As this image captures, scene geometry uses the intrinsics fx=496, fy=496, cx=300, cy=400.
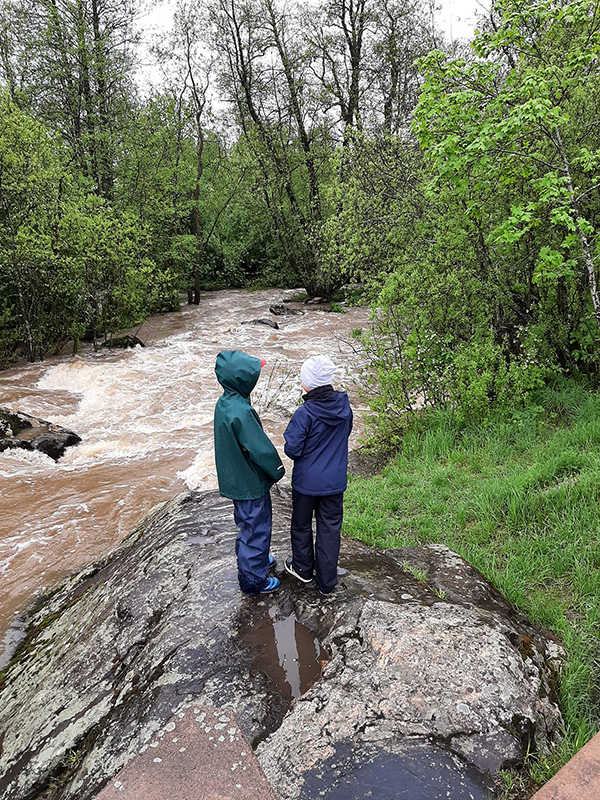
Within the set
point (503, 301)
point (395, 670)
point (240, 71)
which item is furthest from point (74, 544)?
point (240, 71)

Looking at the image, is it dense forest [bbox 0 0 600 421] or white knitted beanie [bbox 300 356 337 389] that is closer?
white knitted beanie [bbox 300 356 337 389]

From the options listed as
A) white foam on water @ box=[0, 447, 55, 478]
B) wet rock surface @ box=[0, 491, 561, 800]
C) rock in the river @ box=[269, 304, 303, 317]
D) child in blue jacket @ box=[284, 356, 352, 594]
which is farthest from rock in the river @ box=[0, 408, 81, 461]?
rock in the river @ box=[269, 304, 303, 317]

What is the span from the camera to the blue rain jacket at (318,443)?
326cm

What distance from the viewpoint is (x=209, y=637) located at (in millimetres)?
3012

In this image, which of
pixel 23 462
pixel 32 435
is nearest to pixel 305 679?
pixel 23 462

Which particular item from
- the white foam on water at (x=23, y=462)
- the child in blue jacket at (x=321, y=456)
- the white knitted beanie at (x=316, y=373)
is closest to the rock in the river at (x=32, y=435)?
the white foam on water at (x=23, y=462)

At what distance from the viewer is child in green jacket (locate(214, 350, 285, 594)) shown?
10.8 ft

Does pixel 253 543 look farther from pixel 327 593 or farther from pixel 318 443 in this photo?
pixel 318 443

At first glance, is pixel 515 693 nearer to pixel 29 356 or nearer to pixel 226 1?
pixel 29 356

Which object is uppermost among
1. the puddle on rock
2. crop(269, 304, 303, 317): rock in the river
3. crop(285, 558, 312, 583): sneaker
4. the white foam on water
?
crop(269, 304, 303, 317): rock in the river

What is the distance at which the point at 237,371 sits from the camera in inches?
130

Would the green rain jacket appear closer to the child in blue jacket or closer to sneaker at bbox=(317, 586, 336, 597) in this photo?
the child in blue jacket

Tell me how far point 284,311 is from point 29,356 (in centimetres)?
991

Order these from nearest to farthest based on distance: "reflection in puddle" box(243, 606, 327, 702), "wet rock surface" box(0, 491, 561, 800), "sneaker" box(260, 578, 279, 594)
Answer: "wet rock surface" box(0, 491, 561, 800) < "reflection in puddle" box(243, 606, 327, 702) < "sneaker" box(260, 578, 279, 594)
